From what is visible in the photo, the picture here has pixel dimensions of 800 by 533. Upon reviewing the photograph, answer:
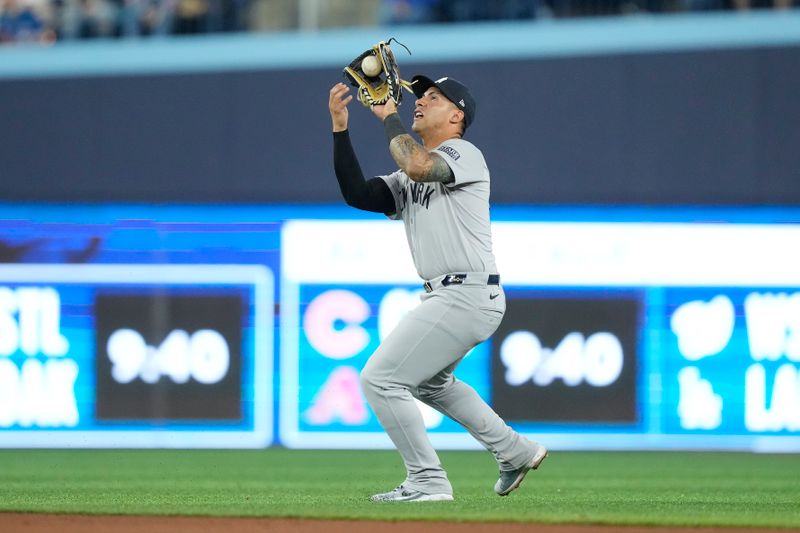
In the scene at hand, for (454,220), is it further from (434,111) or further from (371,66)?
(371,66)

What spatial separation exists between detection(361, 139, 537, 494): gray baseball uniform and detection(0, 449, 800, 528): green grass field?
0.99 feet

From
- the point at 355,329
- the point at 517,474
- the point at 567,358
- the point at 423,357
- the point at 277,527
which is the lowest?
the point at 567,358

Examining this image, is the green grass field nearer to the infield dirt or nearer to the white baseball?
the infield dirt

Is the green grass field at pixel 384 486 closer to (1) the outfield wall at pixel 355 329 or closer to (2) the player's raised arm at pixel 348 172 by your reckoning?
(1) the outfield wall at pixel 355 329

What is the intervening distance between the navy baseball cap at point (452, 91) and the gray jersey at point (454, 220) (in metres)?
0.19

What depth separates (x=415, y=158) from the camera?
18.9ft

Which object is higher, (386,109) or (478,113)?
(386,109)

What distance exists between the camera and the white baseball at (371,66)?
6.09 m

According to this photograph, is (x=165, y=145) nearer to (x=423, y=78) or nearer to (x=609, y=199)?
(x=609, y=199)

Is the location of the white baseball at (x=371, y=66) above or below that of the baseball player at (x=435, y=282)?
above

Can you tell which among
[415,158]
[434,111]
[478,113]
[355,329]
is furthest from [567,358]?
[415,158]

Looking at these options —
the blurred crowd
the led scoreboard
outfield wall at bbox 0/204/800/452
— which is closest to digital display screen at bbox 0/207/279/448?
outfield wall at bbox 0/204/800/452

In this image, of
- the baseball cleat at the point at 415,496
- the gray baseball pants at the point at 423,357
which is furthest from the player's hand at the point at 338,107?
the baseball cleat at the point at 415,496

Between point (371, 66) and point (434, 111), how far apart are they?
0.35 m
